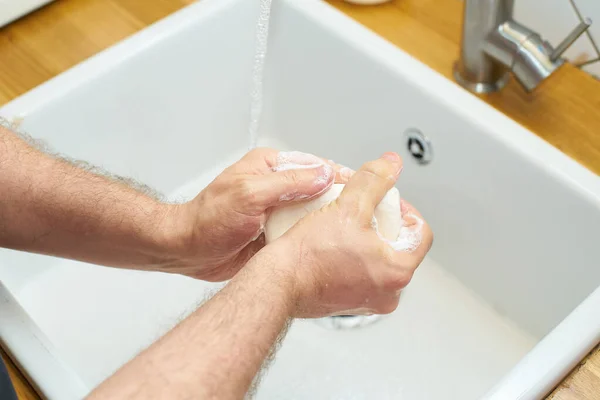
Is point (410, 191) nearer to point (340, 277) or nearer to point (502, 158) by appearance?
point (502, 158)

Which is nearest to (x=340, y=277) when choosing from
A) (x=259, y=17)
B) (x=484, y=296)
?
(x=484, y=296)

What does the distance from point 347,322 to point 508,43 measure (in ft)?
1.52

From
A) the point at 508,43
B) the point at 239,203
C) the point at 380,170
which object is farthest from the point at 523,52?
the point at 239,203

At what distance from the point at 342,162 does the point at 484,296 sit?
313 mm

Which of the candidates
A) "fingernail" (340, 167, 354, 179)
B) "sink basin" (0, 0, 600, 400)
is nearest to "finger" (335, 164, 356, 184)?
"fingernail" (340, 167, 354, 179)

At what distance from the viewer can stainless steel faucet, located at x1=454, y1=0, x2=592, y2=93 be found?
30.6 inches

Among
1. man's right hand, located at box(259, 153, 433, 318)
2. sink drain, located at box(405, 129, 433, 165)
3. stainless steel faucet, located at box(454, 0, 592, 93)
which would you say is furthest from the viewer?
sink drain, located at box(405, 129, 433, 165)

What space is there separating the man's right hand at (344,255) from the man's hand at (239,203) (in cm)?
5

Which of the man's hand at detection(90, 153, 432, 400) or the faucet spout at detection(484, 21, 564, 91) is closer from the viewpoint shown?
the man's hand at detection(90, 153, 432, 400)

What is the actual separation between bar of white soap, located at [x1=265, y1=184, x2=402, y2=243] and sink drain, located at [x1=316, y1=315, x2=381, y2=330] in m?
0.33

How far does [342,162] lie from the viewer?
1058 millimetres

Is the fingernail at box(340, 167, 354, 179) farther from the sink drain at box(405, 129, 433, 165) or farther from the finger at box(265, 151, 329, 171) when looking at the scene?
the sink drain at box(405, 129, 433, 165)

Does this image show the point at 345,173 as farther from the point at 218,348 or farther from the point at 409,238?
the point at 218,348

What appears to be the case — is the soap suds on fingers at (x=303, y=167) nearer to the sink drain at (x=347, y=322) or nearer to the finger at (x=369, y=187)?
the finger at (x=369, y=187)
